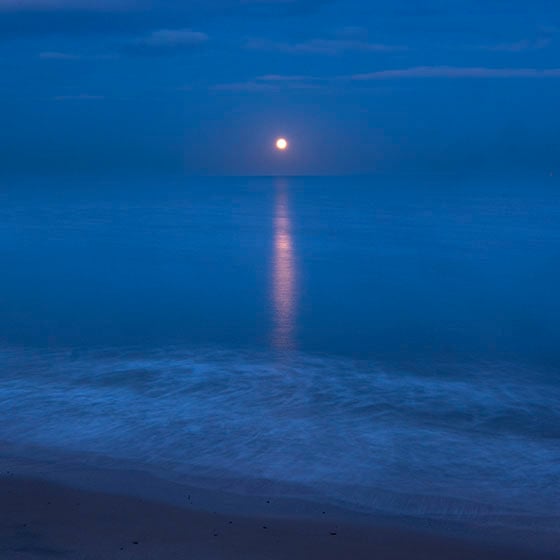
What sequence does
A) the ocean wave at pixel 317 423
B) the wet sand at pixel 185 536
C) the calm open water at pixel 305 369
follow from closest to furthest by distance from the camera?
1. the wet sand at pixel 185 536
2. the ocean wave at pixel 317 423
3. the calm open water at pixel 305 369

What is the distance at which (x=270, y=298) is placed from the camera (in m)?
20.6

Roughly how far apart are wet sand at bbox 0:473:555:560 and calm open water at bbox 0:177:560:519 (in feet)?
2.47

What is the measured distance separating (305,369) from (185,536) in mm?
6350

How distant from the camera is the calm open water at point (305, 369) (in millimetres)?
7957

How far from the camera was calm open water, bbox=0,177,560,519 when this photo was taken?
7957 millimetres

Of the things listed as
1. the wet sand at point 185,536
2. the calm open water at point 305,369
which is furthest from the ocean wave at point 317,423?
the wet sand at point 185,536

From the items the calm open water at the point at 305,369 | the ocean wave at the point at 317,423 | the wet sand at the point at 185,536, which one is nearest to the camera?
the wet sand at the point at 185,536

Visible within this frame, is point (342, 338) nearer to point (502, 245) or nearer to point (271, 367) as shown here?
point (271, 367)

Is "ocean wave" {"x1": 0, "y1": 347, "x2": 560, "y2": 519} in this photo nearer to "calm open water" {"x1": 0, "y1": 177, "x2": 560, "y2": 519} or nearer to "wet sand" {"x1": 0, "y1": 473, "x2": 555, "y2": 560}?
"calm open water" {"x1": 0, "y1": 177, "x2": 560, "y2": 519}

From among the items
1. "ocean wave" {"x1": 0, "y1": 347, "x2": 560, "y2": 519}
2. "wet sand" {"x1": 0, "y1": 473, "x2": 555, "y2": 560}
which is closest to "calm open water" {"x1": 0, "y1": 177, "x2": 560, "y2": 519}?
"ocean wave" {"x1": 0, "y1": 347, "x2": 560, "y2": 519}

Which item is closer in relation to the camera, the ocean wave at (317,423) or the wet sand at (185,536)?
the wet sand at (185,536)

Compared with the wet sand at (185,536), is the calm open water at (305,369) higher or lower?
lower

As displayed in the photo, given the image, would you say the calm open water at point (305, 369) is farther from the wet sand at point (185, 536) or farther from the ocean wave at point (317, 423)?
the wet sand at point (185, 536)

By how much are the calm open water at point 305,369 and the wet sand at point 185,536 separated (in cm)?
75
